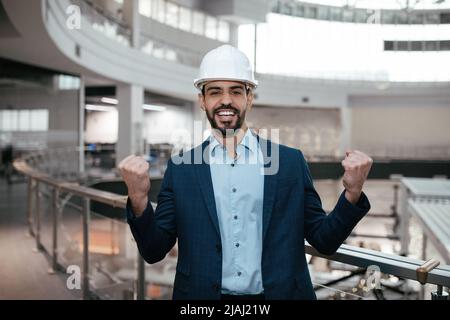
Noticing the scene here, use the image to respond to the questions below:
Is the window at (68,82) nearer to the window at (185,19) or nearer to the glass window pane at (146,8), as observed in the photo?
the glass window pane at (146,8)

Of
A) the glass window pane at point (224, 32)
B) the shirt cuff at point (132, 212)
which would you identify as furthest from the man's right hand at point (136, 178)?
the glass window pane at point (224, 32)

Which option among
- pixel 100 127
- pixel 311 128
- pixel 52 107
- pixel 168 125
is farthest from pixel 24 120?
pixel 311 128

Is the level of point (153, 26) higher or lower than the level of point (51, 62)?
higher

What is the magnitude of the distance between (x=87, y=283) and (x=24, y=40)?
805 cm

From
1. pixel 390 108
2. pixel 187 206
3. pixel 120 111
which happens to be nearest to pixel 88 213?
pixel 187 206

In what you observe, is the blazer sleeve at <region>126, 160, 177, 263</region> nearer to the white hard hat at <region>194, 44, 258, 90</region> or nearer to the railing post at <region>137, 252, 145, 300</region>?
the white hard hat at <region>194, 44, 258, 90</region>

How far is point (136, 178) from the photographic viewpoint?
1.55 m

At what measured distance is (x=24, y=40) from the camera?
10.1 meters

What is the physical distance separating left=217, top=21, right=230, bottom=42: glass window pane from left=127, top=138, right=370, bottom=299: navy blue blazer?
1053 inches

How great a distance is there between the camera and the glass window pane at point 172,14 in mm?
23234

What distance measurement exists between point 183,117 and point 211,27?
585 cm
